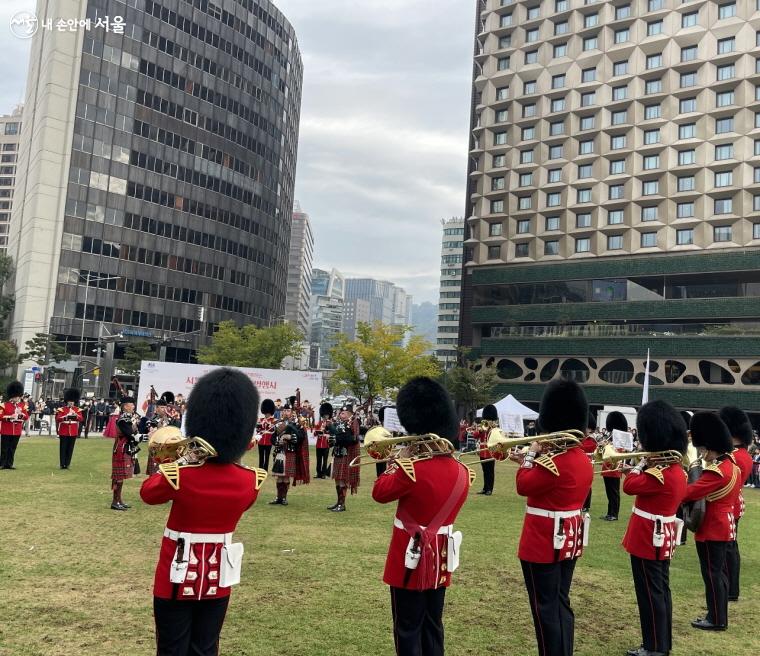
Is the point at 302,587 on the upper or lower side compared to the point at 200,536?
lower

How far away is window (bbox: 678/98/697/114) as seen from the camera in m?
53.2

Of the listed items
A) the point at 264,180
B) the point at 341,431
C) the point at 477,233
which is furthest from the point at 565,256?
the point at 341,431

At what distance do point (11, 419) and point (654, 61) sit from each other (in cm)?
5596

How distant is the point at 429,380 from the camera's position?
19.7 feet

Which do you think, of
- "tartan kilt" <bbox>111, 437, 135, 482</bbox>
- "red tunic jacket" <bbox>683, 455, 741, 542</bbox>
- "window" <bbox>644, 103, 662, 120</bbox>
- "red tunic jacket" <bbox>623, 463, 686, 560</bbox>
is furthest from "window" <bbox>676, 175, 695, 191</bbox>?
"red tunic jacket" <bbox>623, 463, 686, 560</bbox>

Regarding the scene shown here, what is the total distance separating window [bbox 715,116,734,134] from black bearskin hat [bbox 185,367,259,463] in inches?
2241

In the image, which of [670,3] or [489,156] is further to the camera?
→ [489,156]

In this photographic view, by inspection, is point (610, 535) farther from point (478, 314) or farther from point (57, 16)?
point (57, 16)

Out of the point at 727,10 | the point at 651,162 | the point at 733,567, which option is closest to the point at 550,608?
the point at 733,567

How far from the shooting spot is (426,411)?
5551 mm

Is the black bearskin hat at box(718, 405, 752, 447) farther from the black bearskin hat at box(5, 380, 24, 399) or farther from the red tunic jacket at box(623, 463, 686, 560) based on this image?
the black bearskin hat at box(5, 380, 24, 399)

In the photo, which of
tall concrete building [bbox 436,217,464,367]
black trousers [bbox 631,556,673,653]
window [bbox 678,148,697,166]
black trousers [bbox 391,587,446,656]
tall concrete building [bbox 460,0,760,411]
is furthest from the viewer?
tall concrete building [bbox 436,217,464,367]

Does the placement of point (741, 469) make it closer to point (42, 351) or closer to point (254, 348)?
point (254, 348)

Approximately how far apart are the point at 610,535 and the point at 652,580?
6704mm
